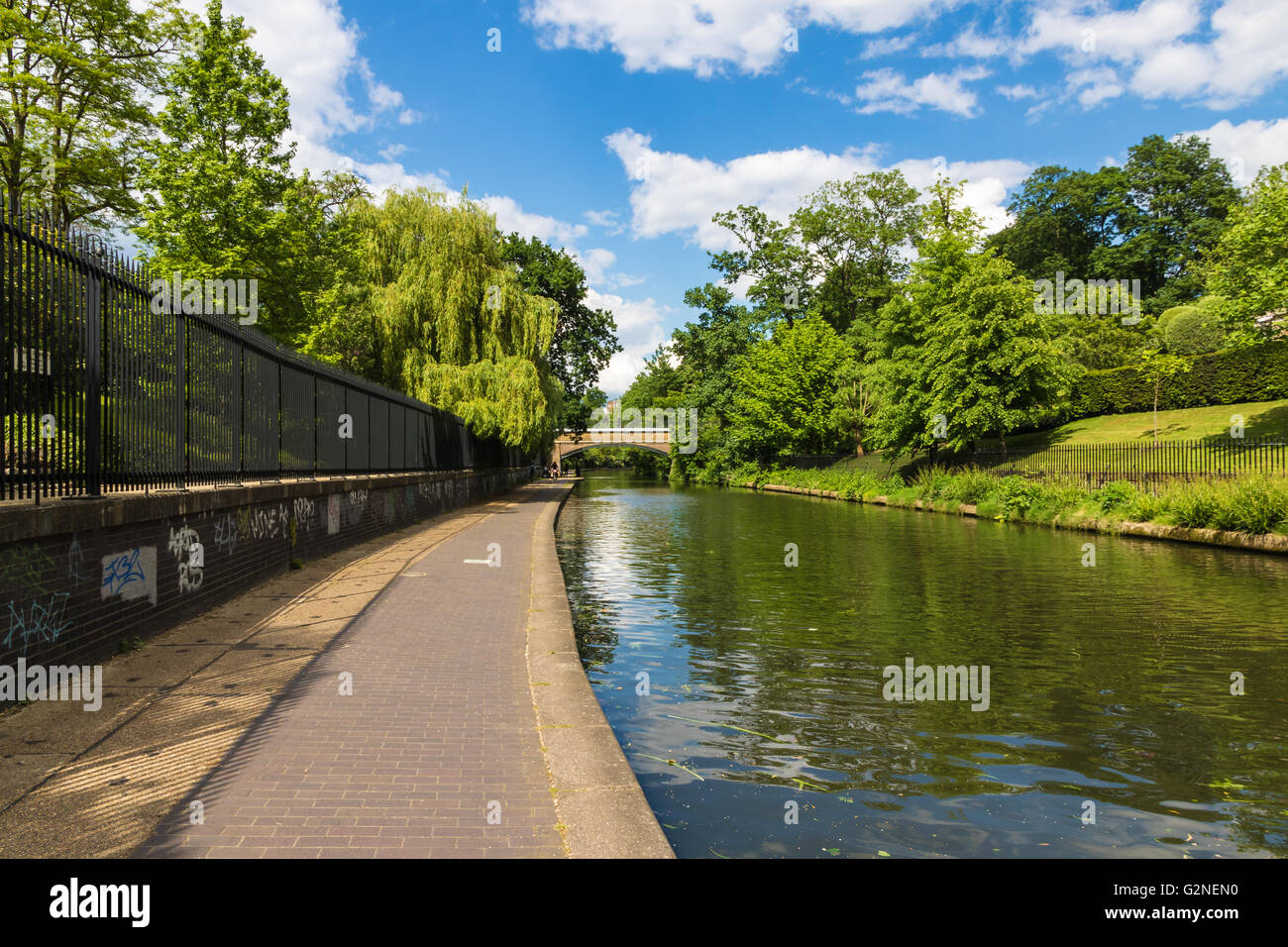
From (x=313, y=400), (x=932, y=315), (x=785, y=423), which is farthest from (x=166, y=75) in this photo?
(x=785, y=423)

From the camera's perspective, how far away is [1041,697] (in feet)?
20.2

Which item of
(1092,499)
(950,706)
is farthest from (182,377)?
(1092,499)

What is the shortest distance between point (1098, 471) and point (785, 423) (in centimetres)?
2720

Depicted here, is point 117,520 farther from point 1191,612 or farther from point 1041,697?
point 1191,612

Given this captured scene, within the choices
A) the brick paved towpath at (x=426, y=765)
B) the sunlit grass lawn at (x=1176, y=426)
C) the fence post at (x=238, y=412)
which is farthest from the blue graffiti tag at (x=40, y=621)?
the sunlit grass lawn at (x=1176, y=426)

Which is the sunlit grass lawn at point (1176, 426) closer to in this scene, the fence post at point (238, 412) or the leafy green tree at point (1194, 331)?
the leafy green tree at point (1194, 331)

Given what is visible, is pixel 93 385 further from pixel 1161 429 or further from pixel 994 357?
pixel 1161 429

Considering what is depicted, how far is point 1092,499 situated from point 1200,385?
13.8m

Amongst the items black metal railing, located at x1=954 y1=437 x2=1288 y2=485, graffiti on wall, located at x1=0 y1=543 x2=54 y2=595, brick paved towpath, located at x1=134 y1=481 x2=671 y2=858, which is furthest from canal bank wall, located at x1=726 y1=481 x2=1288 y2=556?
graffiti on wall, located at x1=0 y1=543 x2=54 y2=595

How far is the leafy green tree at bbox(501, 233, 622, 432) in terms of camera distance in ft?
150

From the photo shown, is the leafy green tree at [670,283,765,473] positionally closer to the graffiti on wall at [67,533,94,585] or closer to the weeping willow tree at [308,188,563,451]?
the weeping willow tree at [308,188,563,451]

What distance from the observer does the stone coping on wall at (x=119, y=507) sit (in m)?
4.70

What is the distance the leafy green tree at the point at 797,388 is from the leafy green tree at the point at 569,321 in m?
10.0

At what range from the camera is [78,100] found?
2516 cm
